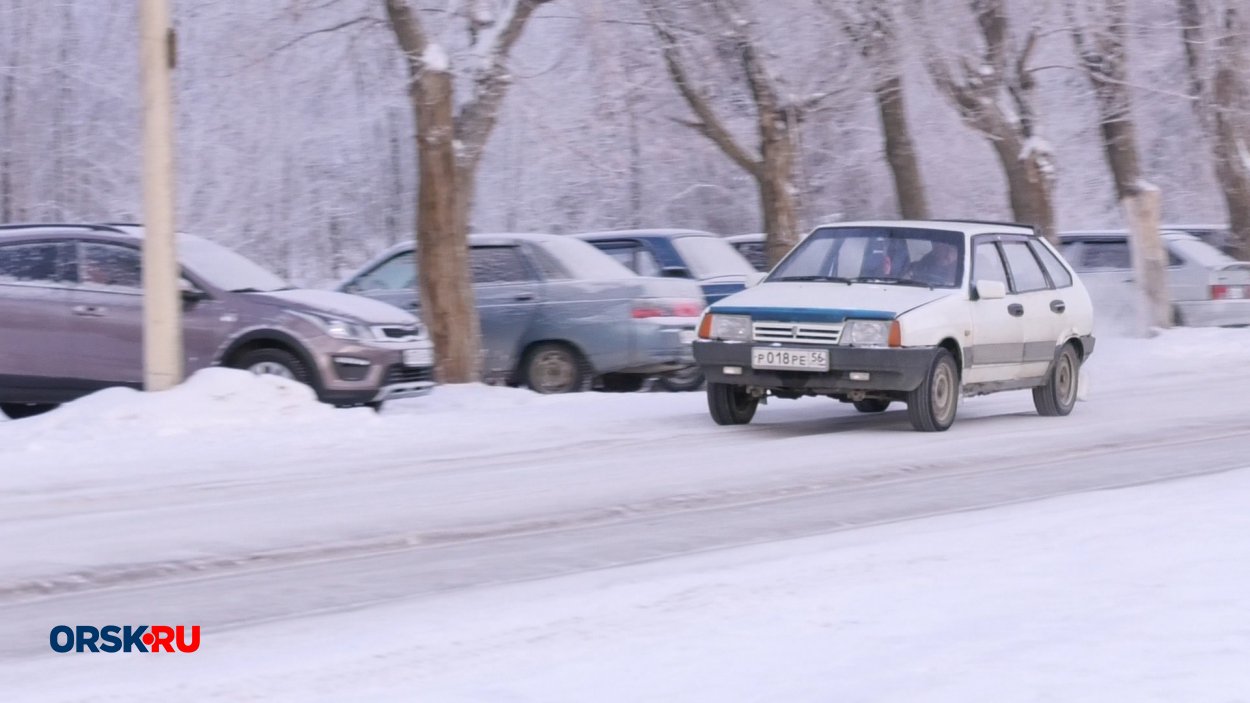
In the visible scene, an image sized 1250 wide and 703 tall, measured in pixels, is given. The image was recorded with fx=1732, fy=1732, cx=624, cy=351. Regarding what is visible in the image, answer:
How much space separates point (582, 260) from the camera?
16.6 metres

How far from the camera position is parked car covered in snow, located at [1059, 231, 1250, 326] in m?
22.3

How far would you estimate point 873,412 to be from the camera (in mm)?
14164

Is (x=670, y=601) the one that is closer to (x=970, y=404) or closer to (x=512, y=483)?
(x=512, y=483)

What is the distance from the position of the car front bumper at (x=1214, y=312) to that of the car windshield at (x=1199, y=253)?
1.89 feet

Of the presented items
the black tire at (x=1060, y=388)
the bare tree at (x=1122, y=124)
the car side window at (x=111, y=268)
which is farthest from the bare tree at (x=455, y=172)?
the bare tree at (x=1122, y=124)

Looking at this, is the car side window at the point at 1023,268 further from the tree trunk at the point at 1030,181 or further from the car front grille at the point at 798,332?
the tree trunk at the point at 1030,181

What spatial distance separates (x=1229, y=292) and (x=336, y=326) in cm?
1348

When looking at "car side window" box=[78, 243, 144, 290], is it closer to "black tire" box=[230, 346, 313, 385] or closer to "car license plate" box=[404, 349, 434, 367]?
"black tire" box=[230, 346, 313, 385]

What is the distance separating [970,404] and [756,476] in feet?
19.3

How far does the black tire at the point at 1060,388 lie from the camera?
13.8 m

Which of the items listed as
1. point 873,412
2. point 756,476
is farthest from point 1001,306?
point 756,476

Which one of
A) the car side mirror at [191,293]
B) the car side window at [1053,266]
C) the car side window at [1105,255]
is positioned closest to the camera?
the car side mirror at [191,293]

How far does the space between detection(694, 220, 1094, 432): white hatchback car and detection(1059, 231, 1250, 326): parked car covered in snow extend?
9.18 metres

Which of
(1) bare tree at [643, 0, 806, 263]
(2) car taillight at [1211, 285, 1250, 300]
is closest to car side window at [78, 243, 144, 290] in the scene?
(1) bare tree at [643, 0, 806, 263]
